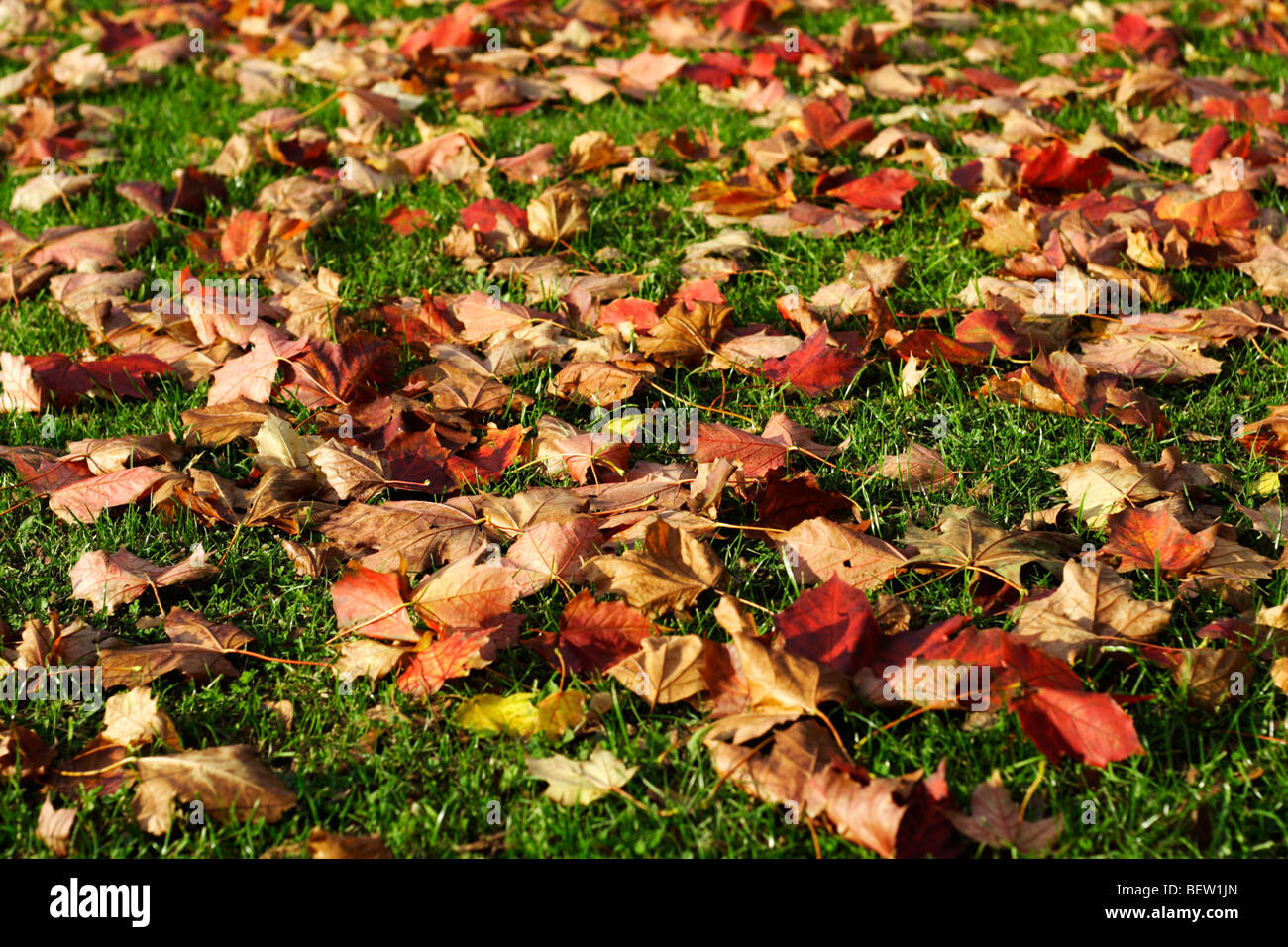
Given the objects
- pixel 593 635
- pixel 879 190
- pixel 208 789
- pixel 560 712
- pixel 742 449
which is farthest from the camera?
pixel 879 190

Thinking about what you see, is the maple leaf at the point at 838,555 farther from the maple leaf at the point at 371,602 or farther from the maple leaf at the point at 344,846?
the maple leaf at the point at 344,846

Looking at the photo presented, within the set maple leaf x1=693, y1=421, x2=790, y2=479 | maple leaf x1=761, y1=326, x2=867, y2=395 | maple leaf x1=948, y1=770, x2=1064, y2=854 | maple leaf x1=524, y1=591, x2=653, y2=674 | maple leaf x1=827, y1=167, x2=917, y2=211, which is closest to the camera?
maple leaf x1=948, y1=770, x2=1064, y2=854

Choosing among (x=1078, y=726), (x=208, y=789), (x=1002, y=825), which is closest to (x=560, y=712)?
(x=208, y=789)

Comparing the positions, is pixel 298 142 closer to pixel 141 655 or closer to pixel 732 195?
pixel 732 195

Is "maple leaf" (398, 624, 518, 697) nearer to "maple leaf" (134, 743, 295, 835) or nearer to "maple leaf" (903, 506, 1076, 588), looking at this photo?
"maple leaf" (134, 743, 295, 835)

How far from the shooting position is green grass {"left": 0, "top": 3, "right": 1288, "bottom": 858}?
1.82 m

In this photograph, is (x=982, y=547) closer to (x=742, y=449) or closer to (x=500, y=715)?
(x=742, y=449)

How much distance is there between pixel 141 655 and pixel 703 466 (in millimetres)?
1171

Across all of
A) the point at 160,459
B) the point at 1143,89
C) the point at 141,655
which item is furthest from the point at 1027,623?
the point at 1143,89

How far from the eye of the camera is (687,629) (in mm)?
2164

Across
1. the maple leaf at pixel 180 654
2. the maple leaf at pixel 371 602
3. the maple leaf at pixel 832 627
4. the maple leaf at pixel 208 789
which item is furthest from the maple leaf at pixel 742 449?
the maple leaf at pixel 208 789

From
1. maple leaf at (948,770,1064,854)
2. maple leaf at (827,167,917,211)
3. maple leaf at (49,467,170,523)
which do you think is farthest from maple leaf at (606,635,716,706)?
maple leaf at (827,167,917,211)

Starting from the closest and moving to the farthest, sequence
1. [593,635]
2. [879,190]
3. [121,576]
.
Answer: [593,635]
[121,576]
[879,190]

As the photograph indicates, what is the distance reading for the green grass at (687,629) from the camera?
1817mm
